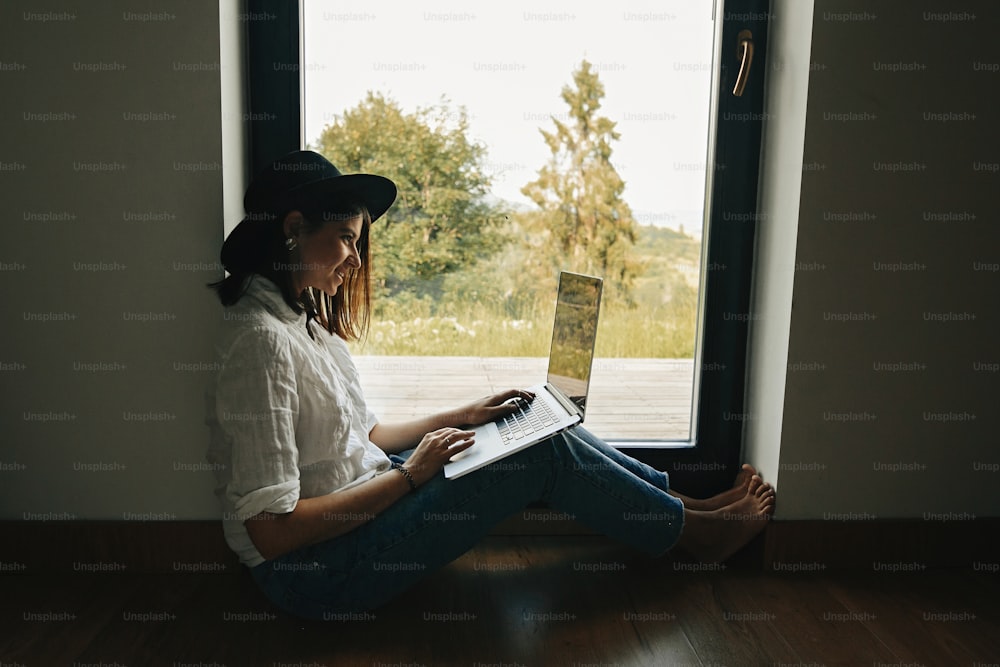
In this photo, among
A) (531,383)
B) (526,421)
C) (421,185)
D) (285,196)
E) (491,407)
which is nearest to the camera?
(285,196)

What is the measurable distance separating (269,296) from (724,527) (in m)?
1.16

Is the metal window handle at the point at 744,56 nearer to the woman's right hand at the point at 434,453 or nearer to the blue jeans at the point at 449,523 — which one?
the blue jeans at the point at 449,523

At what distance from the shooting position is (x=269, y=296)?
136 centimetres

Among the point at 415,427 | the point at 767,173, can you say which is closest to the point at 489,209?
the point at 415,427

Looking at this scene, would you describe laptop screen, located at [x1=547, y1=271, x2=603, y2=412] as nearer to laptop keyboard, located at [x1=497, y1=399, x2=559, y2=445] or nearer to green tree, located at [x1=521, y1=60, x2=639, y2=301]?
laptop keyboard, located at [x1=497, y1=399, x2=559, y2=445]

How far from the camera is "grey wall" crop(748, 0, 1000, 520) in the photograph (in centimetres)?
163

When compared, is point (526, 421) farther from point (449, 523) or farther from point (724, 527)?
point (724, 527)

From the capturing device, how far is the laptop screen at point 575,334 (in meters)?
1.60

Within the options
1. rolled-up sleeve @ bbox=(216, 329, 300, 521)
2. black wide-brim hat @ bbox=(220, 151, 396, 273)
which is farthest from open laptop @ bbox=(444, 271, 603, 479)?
black wide-brim hat @ bbox=(220, 151, 396, 273)

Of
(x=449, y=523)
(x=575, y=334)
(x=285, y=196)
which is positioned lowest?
(x=449, y=523)

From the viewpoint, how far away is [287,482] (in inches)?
49.9

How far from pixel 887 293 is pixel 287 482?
141 cm

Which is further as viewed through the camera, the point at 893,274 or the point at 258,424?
the point at 893,274

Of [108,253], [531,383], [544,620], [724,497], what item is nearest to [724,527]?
[724,497]
